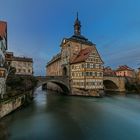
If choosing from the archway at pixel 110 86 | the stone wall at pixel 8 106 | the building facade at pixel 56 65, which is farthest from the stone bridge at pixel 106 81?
the stone wall at pixel 8 106

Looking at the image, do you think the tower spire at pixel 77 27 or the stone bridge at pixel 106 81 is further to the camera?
the tower spire at pixel 77 27

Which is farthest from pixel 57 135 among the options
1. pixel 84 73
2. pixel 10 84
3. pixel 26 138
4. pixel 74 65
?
pixel 74 65

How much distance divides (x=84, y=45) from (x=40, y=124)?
110 ft

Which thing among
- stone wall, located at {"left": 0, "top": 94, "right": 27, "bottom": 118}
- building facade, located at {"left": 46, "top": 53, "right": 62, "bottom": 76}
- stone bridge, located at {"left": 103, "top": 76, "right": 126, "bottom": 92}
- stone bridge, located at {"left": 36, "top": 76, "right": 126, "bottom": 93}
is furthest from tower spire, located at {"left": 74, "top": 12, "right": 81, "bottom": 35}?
stone wall, located at {"left": 0, "top": 94, "right": 27, "bottom": 118}

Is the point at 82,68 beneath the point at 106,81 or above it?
above

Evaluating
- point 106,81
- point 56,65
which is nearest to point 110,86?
point 106,81

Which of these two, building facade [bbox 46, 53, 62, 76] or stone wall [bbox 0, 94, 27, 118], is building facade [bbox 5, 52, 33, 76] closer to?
building facade [bbox 46, 53, 62, 76]

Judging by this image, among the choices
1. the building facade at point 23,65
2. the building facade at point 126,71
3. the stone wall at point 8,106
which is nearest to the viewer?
the stone wall at point 8,106

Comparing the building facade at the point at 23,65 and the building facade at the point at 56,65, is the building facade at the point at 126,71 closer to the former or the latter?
the building facade at the point at 56,65

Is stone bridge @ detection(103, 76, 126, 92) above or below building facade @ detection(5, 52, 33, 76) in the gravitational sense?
below

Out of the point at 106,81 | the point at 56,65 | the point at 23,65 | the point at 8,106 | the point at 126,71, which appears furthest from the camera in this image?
the point at 126,71

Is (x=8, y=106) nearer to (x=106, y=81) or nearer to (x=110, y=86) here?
(x=106, y=81)

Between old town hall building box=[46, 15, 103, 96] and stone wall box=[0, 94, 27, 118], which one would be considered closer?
stone wall box=[0, 94, 27, 118]

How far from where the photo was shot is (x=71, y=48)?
141ft
